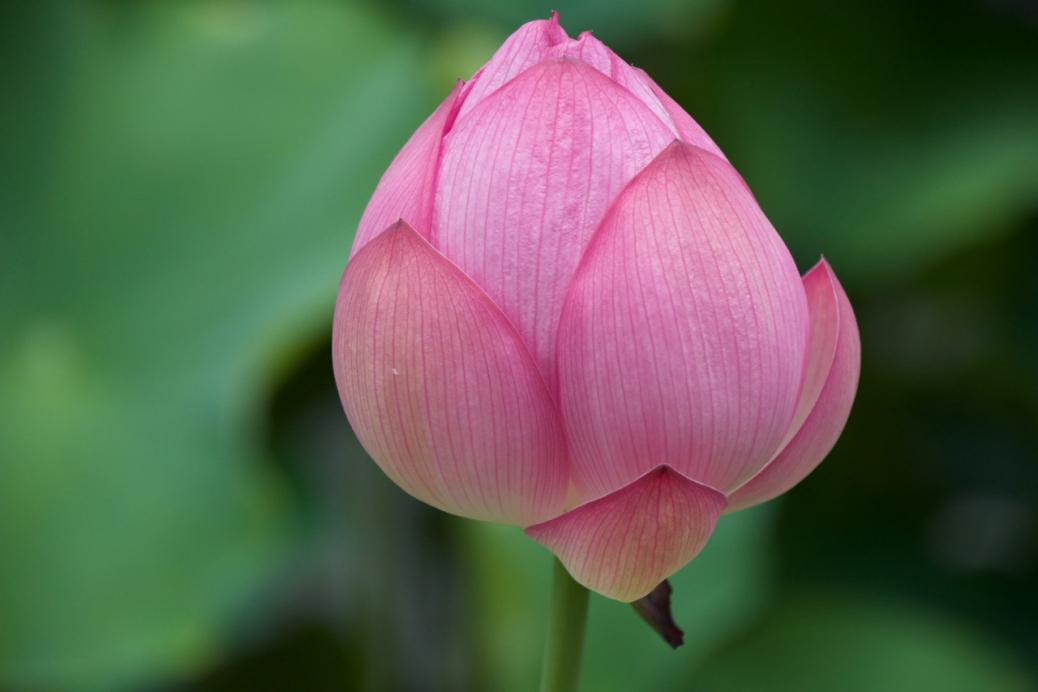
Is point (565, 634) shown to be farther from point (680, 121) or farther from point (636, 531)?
point (680, 121)

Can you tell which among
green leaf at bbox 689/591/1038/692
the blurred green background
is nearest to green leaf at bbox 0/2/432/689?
the blurred green background

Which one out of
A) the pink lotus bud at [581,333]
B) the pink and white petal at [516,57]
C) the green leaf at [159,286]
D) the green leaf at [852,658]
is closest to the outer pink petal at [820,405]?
the pink lotus bud at [581,333]

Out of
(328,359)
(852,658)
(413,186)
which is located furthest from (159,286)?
(852,658)

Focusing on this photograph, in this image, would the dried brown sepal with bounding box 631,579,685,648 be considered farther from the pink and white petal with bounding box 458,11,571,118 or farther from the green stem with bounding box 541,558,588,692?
the pink and white petal with bounding box 458,11,571,118

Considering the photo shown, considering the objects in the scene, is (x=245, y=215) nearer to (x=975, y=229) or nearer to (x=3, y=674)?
(x=3, y=674)

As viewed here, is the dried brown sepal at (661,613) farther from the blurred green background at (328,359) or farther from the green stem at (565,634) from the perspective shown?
the blurred green background at (328,359)

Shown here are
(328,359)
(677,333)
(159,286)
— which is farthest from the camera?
(328,359)
